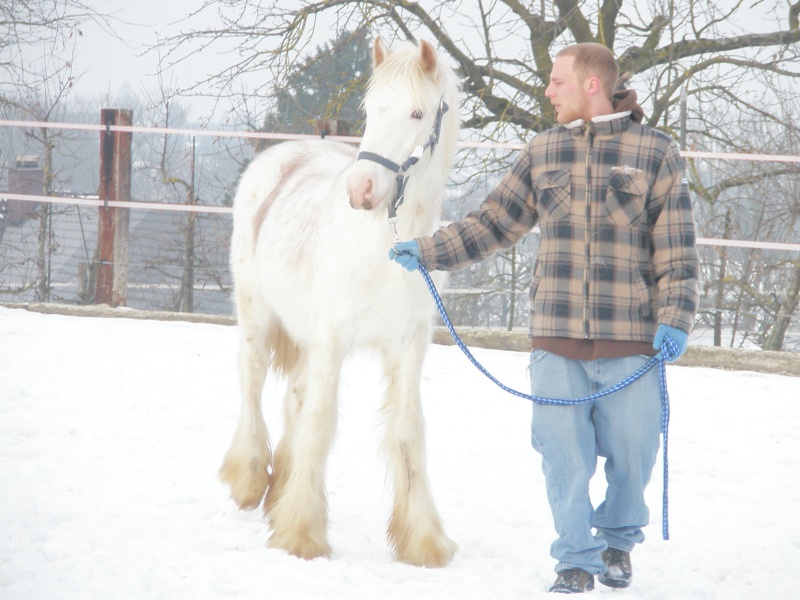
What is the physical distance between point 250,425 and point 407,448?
3.08 ft

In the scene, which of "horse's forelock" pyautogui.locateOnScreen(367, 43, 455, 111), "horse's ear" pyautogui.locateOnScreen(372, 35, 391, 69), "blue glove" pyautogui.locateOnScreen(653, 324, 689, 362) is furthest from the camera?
"horse's ear" pyautogui.locateOnScreen(372, 35, 391, 69)

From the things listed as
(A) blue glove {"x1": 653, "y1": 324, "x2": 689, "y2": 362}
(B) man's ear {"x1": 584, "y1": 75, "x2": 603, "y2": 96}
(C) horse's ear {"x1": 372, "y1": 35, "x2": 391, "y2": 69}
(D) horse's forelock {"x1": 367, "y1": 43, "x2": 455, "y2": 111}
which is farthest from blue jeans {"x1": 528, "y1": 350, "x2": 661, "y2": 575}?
(C) horse's ear {"x1": 372, "y1": 35, "x2": 391, "y2": 69}

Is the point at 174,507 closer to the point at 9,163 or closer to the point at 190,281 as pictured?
the point at 190,281

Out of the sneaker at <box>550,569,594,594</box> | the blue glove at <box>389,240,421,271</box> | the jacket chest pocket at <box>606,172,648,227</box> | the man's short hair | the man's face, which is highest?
the man's short hair

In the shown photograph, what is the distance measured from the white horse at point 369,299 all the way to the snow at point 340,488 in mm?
152

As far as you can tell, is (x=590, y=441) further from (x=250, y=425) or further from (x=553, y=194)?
(x=250, y=425)

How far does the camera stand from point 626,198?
2.34 meters

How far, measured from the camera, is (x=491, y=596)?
2.41 metres

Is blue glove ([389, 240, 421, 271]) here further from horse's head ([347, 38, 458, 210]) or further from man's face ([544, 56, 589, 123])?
man's face ([544, 56, 589, 123])

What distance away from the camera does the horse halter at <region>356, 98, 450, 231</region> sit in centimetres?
251

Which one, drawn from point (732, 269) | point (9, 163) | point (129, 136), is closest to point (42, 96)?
point (9, 163)

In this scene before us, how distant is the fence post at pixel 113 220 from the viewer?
7.13 metres

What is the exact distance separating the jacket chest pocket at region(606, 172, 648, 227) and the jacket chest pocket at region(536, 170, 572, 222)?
128mm

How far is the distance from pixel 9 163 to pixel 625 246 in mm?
8543
